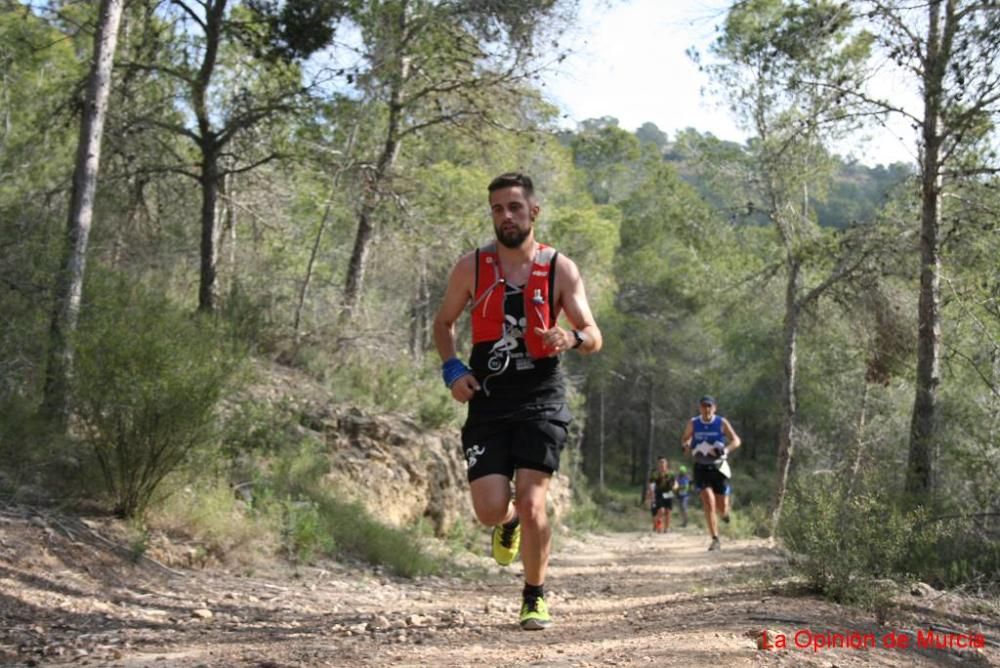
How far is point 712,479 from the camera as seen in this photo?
1077 centimetres

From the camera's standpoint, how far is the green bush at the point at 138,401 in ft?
20.1

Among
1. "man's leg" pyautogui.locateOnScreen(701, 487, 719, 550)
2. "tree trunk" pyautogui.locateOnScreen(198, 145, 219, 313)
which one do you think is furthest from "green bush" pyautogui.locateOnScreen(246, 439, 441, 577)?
"man's leg" pyautogui.locateOnScreen(701, 487, 719, 550)

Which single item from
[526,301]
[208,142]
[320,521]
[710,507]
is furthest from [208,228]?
[526,301]

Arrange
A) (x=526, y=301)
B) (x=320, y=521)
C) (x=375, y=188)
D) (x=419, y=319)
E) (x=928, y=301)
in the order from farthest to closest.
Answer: (x=419, y=319), (x=375, y=188), (x=928, y=301), (x=320, y=521), (x=526, y=301)

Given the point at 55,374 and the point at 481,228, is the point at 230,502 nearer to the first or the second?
the point at 55,374

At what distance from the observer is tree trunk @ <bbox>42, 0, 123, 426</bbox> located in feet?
21.4

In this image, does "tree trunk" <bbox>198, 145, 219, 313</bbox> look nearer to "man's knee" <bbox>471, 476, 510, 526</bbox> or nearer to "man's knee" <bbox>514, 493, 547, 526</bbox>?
"man's knee" <bbox>471, 476, 510, 526</bbox>

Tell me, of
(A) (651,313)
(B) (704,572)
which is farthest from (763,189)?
(A) (651,313)

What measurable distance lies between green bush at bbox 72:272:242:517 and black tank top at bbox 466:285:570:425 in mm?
2748

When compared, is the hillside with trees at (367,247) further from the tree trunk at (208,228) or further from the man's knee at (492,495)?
the man's knee at (492,495)

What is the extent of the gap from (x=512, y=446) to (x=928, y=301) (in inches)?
276

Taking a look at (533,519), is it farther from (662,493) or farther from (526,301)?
(662,493)

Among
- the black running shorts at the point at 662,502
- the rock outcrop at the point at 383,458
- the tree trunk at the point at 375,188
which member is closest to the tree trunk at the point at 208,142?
the rock outcrop at the point at 383,458

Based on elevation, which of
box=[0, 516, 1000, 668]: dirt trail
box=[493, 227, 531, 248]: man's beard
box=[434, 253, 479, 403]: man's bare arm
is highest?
box=[493, 227, 531, 248]: man's beard
